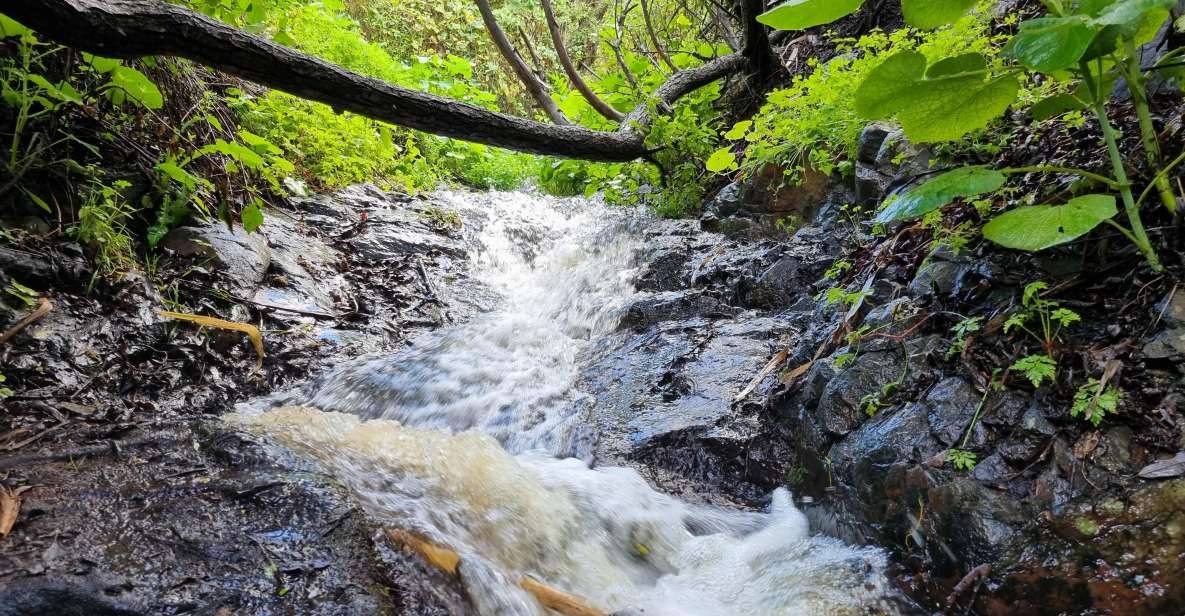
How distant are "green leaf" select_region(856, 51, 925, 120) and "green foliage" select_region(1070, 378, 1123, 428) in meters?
1.04

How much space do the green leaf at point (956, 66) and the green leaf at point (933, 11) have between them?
13cm

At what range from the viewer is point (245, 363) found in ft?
10.8

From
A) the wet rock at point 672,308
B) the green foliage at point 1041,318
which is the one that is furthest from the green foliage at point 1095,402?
the wet rock at point 672,308

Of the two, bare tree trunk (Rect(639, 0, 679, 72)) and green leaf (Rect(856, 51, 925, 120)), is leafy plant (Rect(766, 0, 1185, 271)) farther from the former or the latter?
bare tree trunk (Rect(639, 0, 679, 72))

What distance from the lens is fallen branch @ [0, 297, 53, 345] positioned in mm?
2525

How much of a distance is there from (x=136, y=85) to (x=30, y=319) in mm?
1244

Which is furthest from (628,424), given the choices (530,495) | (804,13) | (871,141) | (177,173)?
(177,173)

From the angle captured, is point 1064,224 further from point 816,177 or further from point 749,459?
point 816,177

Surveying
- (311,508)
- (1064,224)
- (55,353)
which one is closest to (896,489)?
(1064,224)

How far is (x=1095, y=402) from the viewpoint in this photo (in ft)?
5.56

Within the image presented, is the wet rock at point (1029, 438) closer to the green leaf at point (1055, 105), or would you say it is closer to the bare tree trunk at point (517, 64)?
the green leaf at point (1055, 105)

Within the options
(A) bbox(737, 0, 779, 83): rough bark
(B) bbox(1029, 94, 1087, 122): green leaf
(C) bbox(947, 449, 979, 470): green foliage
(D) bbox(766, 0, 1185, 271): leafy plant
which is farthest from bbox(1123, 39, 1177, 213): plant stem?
(A) bbox(737, 0, 779, 83): rough bark

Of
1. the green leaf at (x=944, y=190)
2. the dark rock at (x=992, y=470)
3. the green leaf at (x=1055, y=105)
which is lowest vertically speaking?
the dark rock at (x=992, y=470)

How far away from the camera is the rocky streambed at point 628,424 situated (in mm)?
1651
